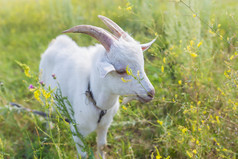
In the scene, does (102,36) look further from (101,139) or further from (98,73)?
(101,139)

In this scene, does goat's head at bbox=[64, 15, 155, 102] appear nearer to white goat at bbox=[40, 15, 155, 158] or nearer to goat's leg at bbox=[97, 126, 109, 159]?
white goat at bbox=[40, 15, 155, 158]

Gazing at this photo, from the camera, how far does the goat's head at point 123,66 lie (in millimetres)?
1988

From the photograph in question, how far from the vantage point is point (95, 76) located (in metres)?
2.28

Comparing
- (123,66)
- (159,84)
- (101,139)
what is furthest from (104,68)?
(159,84)

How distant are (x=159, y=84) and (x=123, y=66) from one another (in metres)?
1.40

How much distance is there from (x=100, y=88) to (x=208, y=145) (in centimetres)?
108

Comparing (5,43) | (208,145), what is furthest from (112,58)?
(5,43)

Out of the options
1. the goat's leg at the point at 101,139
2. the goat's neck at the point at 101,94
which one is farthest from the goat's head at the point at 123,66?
the goat's leg at the point at 101,139

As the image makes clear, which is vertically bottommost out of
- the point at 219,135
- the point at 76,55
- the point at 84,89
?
the point at 219,135

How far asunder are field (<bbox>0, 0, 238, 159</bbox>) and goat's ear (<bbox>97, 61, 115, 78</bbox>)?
36 cm

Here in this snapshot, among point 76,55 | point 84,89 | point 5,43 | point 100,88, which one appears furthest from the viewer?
point 5,43

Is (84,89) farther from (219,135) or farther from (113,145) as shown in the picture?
(219,135)

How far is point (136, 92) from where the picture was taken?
2.03 meters

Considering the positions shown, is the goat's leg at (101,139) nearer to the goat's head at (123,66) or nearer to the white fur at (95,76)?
the white fur at (95,76)
